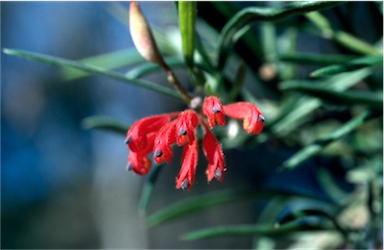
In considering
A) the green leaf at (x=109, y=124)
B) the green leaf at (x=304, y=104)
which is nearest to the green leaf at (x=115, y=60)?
the green leaf at (x=109, y=124)

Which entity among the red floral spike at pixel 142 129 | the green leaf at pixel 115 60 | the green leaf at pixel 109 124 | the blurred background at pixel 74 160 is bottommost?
the red floral spike at pixel 142 129

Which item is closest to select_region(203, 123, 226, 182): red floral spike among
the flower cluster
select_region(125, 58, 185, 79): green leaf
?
the flower cluster

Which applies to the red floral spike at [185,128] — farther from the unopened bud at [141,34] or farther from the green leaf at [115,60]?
the green leaf at [115,60]

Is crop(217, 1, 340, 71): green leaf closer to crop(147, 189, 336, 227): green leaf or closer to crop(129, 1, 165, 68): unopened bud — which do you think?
crop(129, 1, 165, 68): unopened bud

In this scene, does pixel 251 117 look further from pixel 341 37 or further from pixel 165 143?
pixel 341 37

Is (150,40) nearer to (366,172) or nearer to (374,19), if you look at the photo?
(374,19)

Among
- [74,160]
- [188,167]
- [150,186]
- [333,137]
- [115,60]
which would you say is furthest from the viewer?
[74,160]

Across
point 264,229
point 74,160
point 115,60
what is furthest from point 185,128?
point 74,160
